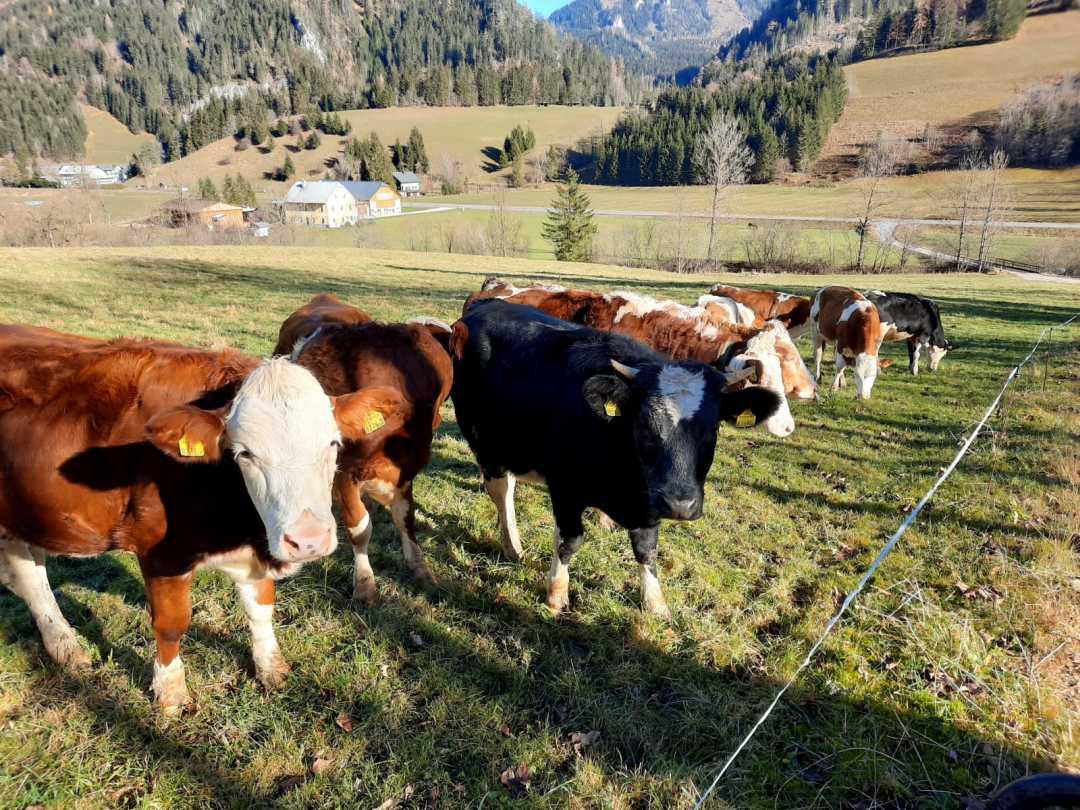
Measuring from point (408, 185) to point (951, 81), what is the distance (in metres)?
106

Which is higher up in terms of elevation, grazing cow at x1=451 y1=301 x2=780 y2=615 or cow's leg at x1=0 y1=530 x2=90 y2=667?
grazing cow at x1=451 y1=301 x2=780 y2=615

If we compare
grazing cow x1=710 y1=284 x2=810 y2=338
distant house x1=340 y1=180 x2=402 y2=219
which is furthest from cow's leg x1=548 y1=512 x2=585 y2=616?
distant house x1=340 y1=180 x2=402 y2=219

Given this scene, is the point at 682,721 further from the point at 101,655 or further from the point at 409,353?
the point at 101,655

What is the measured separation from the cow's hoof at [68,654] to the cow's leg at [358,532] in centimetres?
173

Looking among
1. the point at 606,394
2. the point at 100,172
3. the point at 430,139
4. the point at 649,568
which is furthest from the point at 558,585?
the point at 100,172

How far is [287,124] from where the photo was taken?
143m

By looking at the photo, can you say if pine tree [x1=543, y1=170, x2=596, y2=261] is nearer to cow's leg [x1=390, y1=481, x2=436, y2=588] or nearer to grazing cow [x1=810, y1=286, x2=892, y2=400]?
grazing cow [x1=810, y1=286, x2=892, y2=400]

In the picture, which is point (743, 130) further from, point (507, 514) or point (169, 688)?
point (169, 688)

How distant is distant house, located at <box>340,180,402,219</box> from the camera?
297 feet

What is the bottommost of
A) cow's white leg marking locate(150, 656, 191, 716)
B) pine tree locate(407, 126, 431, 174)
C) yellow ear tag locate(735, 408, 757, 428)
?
cow's white leg marking locate(150, 656, 191, 716)

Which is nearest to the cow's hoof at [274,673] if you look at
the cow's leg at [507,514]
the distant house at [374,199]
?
the cow's leg at [507,514]

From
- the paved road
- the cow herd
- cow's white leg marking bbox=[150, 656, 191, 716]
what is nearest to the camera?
the cow herd

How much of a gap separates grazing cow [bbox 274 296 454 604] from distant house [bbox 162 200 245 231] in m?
65.4

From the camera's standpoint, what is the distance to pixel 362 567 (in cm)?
459
